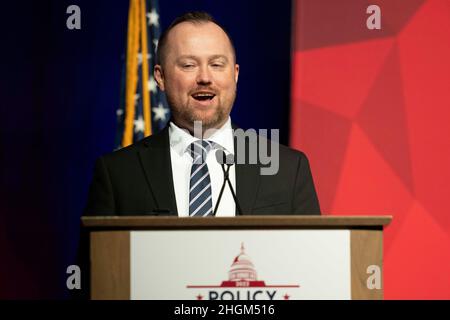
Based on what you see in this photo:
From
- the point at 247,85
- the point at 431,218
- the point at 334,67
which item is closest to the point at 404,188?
the point at 431,218

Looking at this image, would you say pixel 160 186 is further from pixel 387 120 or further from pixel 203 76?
pixel 387 120

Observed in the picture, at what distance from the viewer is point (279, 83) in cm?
427

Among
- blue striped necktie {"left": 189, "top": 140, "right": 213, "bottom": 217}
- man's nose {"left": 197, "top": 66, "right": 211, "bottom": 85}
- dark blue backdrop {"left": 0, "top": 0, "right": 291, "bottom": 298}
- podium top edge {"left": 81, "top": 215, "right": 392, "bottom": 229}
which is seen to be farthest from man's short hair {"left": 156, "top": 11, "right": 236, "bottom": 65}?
dark blue backdrop {"left": 0, "top": 0, "right": 291, "bottom": 298}

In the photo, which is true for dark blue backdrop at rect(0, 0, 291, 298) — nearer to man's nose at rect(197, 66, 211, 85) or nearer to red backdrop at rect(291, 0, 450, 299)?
red backdrop at rect(291, 0, 450, 299)

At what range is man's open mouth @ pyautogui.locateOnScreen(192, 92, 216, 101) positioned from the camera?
8.89 feet

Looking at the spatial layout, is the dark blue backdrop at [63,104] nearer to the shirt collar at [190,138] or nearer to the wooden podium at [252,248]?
the shirt collar at [190,138]

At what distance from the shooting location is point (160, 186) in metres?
2.56

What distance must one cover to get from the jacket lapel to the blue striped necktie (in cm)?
7

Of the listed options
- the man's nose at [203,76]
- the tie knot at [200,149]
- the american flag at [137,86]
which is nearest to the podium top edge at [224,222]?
the tie knot at [200,149]

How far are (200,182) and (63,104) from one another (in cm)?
189
